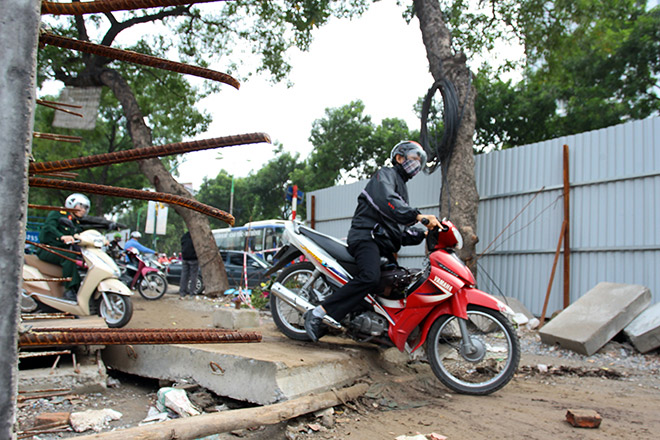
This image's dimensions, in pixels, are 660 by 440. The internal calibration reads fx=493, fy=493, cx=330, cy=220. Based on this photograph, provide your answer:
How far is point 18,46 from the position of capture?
943 millimetres

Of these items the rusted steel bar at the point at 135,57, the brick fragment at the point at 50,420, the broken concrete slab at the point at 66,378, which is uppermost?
the rusted steel bar at the point at 135,57

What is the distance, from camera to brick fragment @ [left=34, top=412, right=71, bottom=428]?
284 cm

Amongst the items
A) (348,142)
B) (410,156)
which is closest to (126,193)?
(410,156)

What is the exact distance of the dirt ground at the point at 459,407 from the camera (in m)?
2.76

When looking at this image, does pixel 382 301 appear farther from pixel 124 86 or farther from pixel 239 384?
pixel 124 86

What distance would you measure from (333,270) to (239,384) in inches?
50.3

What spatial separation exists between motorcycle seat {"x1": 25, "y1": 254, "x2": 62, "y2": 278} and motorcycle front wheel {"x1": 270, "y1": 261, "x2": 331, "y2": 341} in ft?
9.51

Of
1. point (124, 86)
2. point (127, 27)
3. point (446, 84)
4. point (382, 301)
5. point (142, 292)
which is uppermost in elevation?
point (127, 27)

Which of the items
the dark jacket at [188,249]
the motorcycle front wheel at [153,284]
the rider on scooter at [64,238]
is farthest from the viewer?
the dark jacket at [188,249]

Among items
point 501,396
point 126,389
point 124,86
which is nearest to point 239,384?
point 126,389

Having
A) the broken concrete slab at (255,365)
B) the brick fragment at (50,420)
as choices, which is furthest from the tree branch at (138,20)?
the brick fragment at (50,420)

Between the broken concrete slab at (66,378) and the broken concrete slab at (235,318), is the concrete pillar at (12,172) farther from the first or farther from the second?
the broken concrete slab at (235,318)

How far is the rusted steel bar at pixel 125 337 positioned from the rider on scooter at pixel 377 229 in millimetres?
2519

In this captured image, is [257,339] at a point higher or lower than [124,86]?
lower
